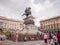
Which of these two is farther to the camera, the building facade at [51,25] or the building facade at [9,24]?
the building facade at [9,24]

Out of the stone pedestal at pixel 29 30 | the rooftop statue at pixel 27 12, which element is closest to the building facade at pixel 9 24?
the rooftop statue at pixel 27 12

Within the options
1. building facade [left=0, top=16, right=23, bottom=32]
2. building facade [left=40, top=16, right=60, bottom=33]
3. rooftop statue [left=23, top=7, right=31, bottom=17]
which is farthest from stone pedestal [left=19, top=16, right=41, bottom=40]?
building facade [left=0, top=16, right=23, bottom=32]

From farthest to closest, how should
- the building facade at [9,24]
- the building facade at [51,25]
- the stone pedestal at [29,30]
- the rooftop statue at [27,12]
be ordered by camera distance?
the building facade at [9,24] < the building facade at [51,25] < the rooftop statue at [27,12] < the stone pedestal at [29,30]

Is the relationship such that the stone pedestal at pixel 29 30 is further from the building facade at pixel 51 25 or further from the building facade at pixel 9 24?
the building facade at pixel 9 24

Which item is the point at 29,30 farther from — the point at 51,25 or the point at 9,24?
the point at 9,24

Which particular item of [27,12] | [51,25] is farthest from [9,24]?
[27,12]

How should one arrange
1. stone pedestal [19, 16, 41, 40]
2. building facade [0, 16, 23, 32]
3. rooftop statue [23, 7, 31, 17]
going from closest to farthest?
stone pedestal [19, 16, 41, 40]
rooftop statue [23, 7, 31, 17]
building facade [0, 16, 23, 32]

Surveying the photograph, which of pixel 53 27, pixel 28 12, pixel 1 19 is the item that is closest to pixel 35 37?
pixel 28 12

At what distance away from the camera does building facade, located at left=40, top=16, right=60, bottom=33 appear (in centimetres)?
9187

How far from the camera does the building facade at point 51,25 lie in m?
91.9

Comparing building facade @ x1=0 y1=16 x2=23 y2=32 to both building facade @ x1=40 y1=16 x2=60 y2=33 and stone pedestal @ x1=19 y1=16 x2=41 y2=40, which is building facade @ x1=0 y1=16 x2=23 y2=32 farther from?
stone pedestal @ x1=19 y1=16 x2=41 y2=40

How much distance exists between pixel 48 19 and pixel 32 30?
7558 centimetres

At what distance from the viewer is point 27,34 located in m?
27.2

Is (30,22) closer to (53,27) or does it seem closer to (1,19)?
(53,27)
